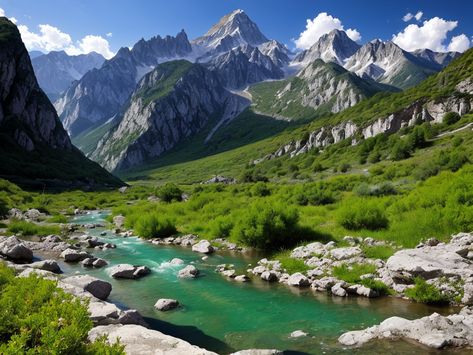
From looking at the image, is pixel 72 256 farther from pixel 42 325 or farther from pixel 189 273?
pixel 42 325

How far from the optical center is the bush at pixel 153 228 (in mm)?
40969

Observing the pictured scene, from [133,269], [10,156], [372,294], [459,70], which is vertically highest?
[459,70]

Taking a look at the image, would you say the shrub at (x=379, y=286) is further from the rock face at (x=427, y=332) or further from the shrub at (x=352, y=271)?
the rock face at (x=427, y=332)

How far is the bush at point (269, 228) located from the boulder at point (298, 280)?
8006 mm

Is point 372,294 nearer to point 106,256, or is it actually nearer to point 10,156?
point 106,256

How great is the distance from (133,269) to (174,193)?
172 feet

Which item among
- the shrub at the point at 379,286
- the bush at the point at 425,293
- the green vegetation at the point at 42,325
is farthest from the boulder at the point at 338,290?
the green vegetation at the point at 42,325

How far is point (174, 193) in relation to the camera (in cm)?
7738

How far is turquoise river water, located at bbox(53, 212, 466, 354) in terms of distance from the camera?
1485cm

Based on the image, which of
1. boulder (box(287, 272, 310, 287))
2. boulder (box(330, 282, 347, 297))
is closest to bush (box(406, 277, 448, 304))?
boulder (box(330, 282, 347, 297))

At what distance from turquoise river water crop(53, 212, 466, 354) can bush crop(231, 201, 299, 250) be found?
6.51 metres

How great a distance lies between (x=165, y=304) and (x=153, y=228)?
22691 millimetres

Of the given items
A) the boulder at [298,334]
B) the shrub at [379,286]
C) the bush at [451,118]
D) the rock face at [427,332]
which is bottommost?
the shrub at [379,286]

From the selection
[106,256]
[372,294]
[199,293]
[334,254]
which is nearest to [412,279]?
[372,294]
